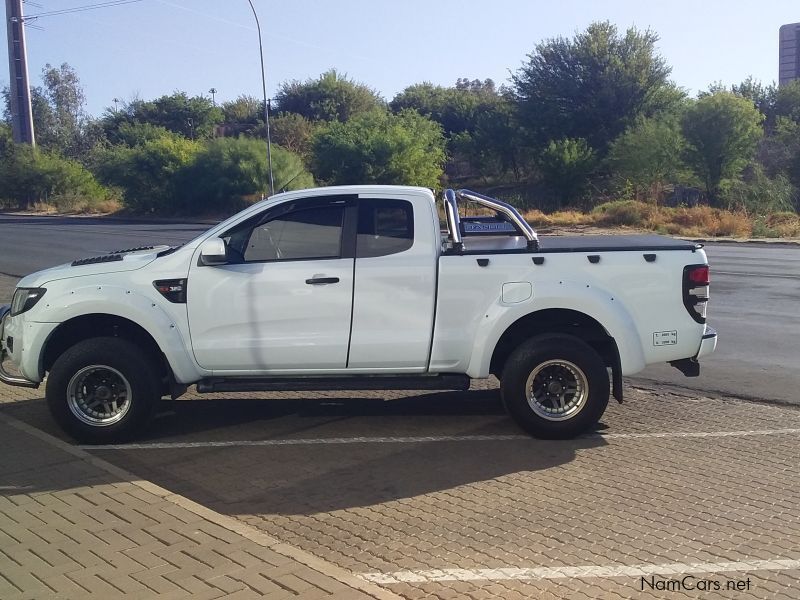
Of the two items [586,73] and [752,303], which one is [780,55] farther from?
[752,303]

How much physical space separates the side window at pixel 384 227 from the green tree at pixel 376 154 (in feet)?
141

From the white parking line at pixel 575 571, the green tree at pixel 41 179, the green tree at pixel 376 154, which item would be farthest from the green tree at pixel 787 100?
the white parking line at pixel 575 571

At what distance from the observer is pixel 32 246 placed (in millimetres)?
31562

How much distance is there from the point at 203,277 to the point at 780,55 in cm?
16914

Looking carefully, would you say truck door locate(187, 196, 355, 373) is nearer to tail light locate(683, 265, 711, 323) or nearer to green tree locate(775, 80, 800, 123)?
tail light locate(683, 265, 711, 323)

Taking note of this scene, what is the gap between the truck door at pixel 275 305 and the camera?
7145mm

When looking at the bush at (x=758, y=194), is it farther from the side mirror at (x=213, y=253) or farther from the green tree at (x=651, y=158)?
the side mirror at (x=213, y=253)

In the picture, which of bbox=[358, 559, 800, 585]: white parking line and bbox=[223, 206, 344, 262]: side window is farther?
bbox=[223, 206, 344, 262]: side window

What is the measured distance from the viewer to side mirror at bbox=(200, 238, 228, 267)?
23.3 ft

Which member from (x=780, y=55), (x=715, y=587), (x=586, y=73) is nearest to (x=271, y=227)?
(x=715, y=587)

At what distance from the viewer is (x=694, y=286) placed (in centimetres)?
715

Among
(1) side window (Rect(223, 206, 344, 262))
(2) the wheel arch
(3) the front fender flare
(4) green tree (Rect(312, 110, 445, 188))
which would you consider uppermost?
(4) green tree (Rect(312, 110, 445, 188))

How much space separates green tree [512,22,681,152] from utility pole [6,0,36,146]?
4457 centimetres

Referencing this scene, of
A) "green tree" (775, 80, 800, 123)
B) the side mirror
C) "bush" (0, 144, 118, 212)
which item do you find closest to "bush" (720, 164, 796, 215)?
"green tree" (775, 80, 800, 123)
